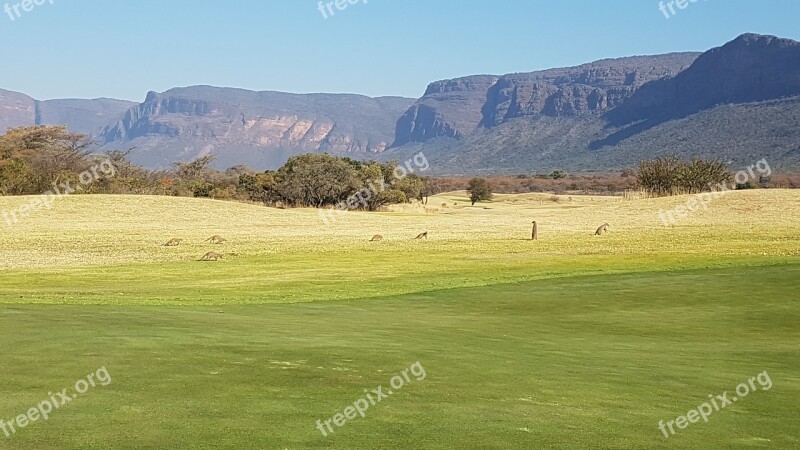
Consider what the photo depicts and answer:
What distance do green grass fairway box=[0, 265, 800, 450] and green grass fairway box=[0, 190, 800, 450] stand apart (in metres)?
0.04

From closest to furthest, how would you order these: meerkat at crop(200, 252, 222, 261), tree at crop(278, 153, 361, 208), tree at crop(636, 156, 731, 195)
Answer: meerkat at crop(200, 252, 222, 261), tree at crop(636, 156, 731, 195), tree at crop(278, 153, 361, 208)

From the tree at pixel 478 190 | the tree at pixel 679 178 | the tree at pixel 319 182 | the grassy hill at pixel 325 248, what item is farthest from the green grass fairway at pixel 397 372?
the tree at pixel 478 190

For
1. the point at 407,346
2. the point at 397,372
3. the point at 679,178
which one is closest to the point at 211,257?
the point at 407,346

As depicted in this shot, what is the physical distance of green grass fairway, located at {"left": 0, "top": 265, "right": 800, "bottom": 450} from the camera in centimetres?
796

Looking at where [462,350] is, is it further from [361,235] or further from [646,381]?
[361,235]

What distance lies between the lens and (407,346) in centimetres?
1336

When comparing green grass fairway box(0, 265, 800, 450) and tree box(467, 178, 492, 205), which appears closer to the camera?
green grass fairway box(0, 265, 800, 450)

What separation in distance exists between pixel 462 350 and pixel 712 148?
16530 centimetres

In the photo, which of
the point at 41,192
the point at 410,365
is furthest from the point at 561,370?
the point at 41,192

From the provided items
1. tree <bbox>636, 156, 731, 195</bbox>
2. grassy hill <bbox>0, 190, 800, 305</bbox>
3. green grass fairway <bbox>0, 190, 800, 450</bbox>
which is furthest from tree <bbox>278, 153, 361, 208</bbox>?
green grass fairway <bbox>0, 190, 800, 450</bbox>

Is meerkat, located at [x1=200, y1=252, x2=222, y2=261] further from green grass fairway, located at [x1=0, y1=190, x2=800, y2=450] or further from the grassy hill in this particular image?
green grass fairway, located at [x1=0, y1=190, x2=800, y2=450]

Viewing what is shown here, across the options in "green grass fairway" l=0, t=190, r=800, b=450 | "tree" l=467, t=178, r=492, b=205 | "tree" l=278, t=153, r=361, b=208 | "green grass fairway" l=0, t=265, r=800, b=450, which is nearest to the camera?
"green grass fairway" l=0, t=265, r=800, b=450

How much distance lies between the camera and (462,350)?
44.1 feet

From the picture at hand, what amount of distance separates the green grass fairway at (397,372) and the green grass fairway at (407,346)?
0.04 m
